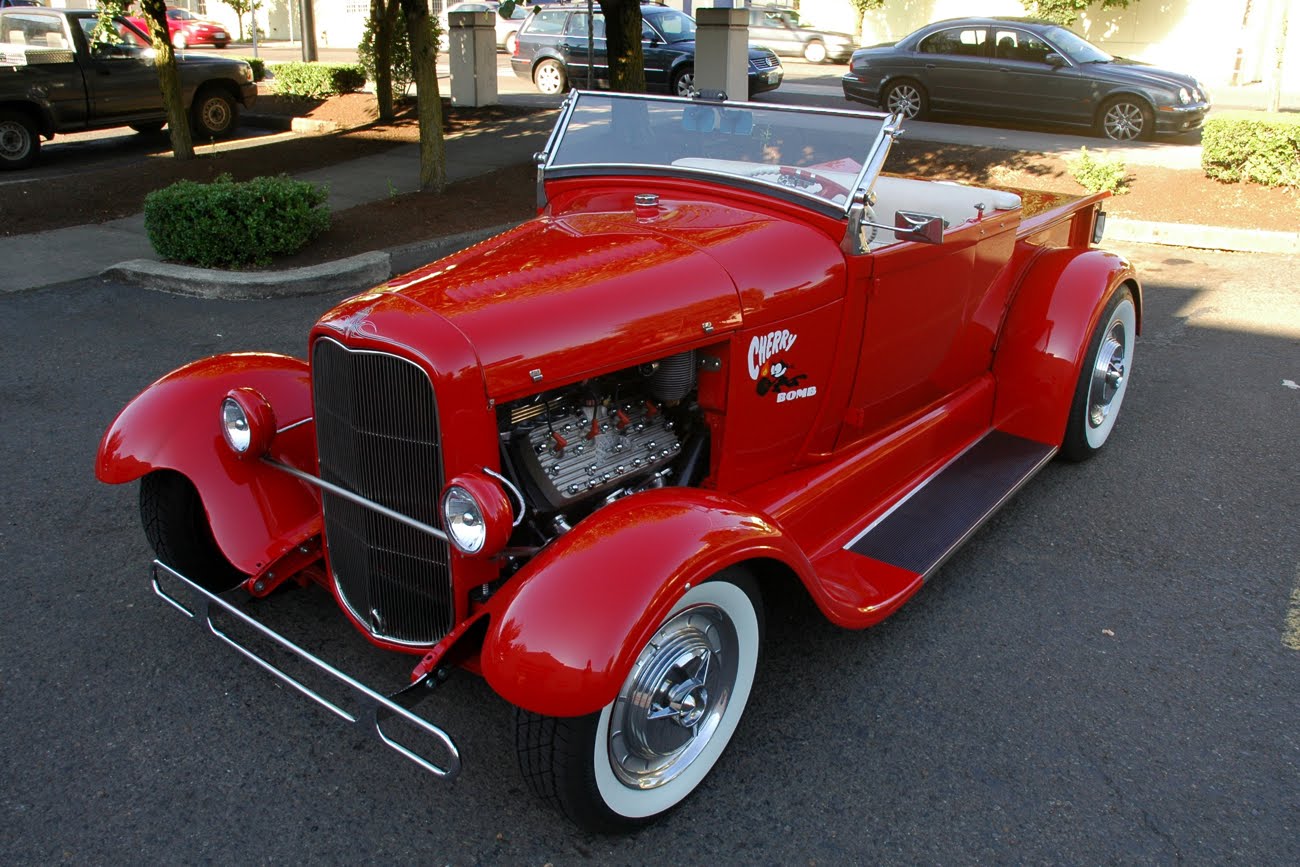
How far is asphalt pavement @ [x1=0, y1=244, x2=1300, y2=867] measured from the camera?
262 cm

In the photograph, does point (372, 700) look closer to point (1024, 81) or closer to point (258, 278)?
point (258, 278)

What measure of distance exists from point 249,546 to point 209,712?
52 cm

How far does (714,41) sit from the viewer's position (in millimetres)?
12484

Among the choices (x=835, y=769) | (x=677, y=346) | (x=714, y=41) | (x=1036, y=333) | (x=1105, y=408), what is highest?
(x=714, y=41)

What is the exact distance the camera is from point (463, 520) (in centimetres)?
250

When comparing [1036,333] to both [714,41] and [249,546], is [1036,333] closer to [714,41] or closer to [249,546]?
[249,546]

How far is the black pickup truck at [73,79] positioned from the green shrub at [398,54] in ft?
7.75

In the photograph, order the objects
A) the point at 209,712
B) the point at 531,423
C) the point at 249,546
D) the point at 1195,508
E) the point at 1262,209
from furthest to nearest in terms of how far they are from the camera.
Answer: the point at 1262,209 < the point at 1195,508 < the point at 249,546 < the point at 209,712 < the point at 531,423

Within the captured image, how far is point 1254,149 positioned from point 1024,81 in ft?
13.7

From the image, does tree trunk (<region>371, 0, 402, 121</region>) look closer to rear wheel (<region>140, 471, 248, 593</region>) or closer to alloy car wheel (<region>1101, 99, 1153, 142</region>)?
alloy car wheel (<region>1101, 99, 1153, 142</region>)

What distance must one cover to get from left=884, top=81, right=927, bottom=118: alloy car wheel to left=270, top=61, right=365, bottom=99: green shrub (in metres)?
8.52

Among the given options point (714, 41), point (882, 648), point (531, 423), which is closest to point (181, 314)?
point (531, 423)

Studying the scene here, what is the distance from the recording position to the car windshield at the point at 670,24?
16.3 meters

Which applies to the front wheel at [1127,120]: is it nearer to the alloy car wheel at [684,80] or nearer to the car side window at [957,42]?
the car side window at [957,42]
